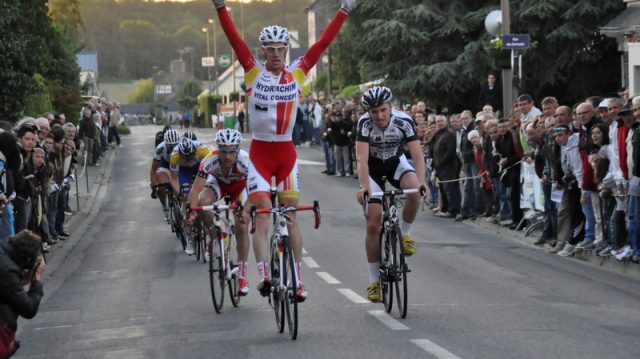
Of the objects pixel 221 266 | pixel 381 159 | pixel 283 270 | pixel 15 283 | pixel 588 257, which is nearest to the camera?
pixel 15 283

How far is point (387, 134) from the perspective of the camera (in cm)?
1210

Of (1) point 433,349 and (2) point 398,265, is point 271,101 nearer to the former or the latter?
(2) point 398,265

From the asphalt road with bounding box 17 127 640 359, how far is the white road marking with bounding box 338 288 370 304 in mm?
22

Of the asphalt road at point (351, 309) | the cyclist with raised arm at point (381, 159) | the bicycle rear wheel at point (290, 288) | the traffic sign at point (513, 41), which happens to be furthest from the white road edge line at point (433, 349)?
the traffic sign at point (513, 41)

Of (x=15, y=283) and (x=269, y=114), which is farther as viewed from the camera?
(x=269, y=114)

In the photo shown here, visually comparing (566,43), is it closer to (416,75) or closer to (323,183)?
(416,75)

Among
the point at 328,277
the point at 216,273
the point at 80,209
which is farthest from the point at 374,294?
the point at 80,209

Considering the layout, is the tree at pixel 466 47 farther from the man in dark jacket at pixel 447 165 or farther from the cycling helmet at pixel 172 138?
the cycling helmet at pixel 172 138

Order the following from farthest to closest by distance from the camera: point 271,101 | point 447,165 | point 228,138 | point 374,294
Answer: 1. point 447,165
2. point 228,138
3. point 374,294
4. point 271,101

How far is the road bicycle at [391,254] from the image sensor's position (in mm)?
11672

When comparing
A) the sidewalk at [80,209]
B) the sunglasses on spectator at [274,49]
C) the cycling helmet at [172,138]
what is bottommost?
the sidewalk at [80,209]

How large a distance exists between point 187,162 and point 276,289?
7.16 meters

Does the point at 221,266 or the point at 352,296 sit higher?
the point at 221,266

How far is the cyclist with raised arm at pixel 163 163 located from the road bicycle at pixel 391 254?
7.62 m
